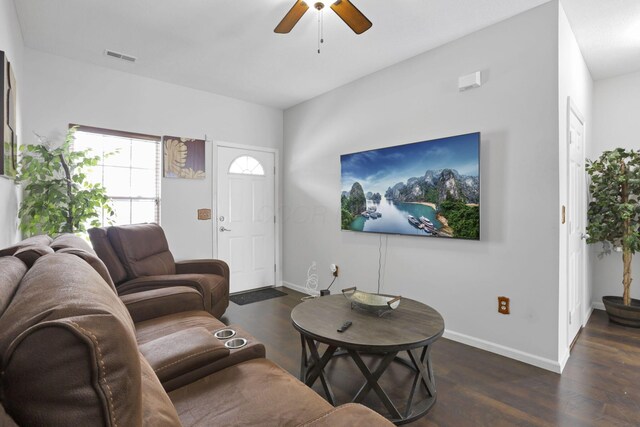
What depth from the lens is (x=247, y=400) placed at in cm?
125

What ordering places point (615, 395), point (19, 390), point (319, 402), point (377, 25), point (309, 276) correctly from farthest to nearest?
point (309, 276) → point (377, 25) → point (615, 395) → point (319, 402) → point (19, 390)

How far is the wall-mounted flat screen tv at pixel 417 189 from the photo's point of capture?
287 centimetres

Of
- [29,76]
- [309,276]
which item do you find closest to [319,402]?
[309,276]

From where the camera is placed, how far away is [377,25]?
9.07ft

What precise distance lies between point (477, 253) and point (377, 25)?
210 centimetres

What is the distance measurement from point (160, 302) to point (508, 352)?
2685 millimetres

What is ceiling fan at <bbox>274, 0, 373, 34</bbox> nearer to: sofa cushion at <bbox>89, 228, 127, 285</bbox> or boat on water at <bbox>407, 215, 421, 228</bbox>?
boat on water at <bbox>407, 215, 421, 228</bbox>

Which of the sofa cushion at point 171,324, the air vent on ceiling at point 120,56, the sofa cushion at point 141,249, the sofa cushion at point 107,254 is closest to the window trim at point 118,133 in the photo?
the air vent on ceiling at point 120,56

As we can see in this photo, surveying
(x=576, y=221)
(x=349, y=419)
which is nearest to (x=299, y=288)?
(x=576, y=221)

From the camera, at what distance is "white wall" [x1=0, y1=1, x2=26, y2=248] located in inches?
81.1

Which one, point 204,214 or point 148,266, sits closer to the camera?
point 148,266

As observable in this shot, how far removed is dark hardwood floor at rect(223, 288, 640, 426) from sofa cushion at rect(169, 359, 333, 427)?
0.92m

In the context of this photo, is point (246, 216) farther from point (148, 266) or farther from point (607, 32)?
point (607, 32)

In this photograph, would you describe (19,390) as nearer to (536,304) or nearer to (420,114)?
(536,304)
